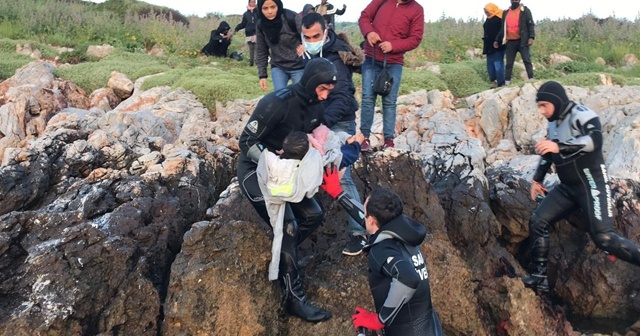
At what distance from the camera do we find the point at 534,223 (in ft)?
21.8

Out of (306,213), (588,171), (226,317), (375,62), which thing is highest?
(375,62)

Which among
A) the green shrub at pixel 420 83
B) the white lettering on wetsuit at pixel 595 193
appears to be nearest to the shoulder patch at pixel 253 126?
the white lettering on wetsuit at pixel 595 193

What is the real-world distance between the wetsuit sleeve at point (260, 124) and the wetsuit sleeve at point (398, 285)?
186cm

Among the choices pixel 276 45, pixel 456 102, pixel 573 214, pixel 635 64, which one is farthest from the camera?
pixel 635 64

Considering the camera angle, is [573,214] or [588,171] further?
[573,214]

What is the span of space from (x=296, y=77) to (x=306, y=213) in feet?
9.80

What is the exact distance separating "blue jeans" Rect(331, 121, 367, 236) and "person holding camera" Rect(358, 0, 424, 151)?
1.36 metres

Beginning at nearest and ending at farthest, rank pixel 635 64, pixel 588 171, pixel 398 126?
pixel 588 171
pixel 398 126
pixel 635 64

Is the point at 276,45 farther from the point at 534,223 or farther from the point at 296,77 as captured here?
the point at 534,223

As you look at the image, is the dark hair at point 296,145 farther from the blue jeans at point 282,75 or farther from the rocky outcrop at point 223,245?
the blue jeans at point 282,75

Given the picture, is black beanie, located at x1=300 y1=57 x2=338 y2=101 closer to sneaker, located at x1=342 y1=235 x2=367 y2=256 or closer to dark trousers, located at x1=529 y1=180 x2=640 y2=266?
sneaker, located at x1=342 y1=235 x2=367 y2=256

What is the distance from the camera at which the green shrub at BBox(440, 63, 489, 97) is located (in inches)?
631

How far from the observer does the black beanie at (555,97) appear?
619 cm

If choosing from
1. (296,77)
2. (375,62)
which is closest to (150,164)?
(296,77)
